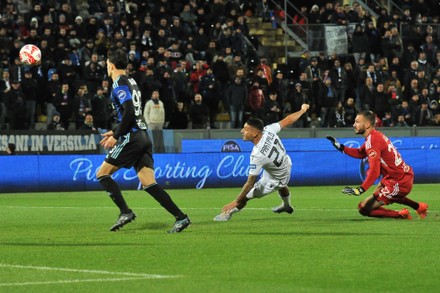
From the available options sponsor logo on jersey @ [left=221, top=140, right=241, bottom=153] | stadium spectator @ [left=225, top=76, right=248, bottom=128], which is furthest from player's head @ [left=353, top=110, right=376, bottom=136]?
stadium spectator @ [left=225, top=76, right=248, bottom=128]

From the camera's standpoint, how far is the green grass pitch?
9.20 m

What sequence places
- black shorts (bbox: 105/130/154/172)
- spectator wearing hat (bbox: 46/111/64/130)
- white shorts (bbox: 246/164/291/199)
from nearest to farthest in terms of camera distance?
black shorts (bbox: 105/130/154/172), white shorts (bbox: 246/164/291/199), spectator wearing hat (bbox: 46/111/64/130)

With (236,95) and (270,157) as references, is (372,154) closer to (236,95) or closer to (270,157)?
(270,157)

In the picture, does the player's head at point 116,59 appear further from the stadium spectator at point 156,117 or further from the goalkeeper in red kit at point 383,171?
the stadium spectator at point 156,117

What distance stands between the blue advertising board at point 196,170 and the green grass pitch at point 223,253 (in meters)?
8.73

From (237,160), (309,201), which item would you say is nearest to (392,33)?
(237,160)

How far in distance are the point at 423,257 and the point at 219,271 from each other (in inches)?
92.1

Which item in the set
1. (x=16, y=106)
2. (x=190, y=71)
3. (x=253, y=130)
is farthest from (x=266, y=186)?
(x=190, y=71)

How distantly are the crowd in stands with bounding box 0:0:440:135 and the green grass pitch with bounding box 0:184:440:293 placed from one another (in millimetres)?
12230

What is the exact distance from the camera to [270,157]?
1638cm

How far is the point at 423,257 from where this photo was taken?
1094cm

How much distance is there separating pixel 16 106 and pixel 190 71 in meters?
6.23

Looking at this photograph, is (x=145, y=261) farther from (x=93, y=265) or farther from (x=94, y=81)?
(x=94, y=81)

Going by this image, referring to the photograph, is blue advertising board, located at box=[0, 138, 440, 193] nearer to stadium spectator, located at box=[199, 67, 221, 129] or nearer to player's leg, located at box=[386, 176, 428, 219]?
stadium spectator, located at box=[199, 67, 221, 129]
